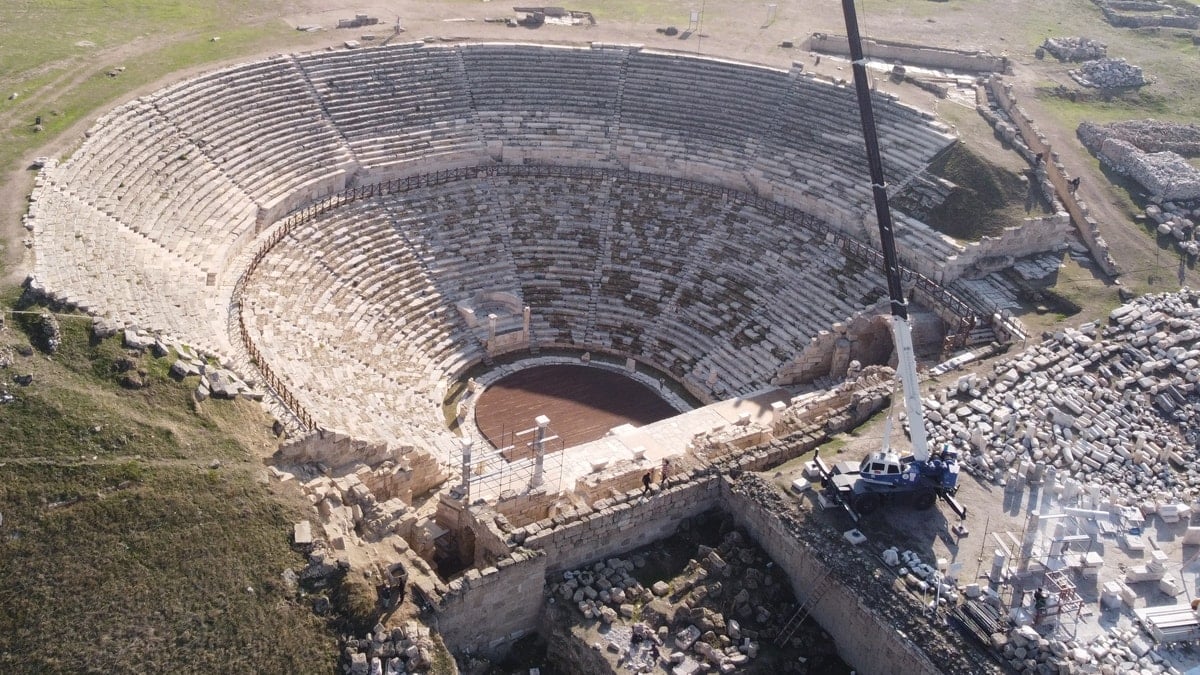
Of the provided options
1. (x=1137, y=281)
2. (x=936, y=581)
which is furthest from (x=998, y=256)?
(x=936, y=581)

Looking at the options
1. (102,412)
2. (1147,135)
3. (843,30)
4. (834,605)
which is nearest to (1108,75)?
(1147,135)

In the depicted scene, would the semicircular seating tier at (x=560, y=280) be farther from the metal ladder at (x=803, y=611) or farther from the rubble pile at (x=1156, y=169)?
the rubble pile at (x=1156, y=169)

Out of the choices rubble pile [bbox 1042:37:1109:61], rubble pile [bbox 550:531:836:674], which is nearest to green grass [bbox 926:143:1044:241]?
rubble pile [bbox 1042:37:1109:61]

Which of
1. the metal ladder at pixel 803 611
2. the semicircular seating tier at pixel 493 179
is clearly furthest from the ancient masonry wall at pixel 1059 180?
the metal ladder at pixel 803 611

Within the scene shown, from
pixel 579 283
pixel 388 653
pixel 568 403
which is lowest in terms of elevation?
pixel 388 653

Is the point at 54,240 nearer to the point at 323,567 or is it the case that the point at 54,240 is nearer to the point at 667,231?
the point at 323,567

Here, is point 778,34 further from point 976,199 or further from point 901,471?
point 901,471

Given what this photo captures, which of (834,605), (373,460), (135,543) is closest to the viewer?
(135,543)
